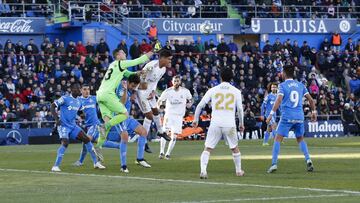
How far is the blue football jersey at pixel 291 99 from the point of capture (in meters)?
22.5

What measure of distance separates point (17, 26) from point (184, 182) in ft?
113

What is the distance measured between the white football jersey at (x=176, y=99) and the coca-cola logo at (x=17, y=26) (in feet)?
75.6

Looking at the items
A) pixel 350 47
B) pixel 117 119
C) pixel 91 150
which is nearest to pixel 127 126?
pixel 91 150

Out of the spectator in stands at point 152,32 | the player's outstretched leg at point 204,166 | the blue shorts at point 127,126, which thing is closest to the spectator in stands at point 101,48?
the spectator in stands at point 152,32

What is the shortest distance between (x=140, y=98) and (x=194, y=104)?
2086 centimetres

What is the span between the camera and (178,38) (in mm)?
57750

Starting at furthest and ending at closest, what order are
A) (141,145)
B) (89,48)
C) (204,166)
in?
(89,48)
(141,145)
(204,166)

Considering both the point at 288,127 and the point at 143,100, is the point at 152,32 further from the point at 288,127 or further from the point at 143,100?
the point at 288,127

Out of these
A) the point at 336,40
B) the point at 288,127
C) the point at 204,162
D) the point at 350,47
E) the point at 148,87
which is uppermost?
the point at 148,87

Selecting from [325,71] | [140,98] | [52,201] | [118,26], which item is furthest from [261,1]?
[52,201]

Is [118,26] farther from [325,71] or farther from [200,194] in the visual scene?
[200,194]

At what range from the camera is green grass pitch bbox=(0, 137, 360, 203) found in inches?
641

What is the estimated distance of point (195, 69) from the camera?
50.9 metres

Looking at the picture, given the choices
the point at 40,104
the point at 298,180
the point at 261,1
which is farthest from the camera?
the point at 261,1
